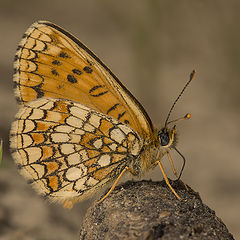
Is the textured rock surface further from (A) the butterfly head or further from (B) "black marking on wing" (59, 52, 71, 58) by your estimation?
(B) "black marking on wing" (59, 52, 71, 58)

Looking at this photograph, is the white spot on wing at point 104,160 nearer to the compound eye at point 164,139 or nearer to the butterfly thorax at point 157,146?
the butterfly thorax at point 157,146

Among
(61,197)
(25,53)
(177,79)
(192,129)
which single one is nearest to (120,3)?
(177,79)

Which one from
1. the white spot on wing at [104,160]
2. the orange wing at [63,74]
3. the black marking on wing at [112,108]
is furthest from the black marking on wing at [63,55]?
the white spot on wing at [104,160]

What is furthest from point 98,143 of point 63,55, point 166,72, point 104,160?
point 166,72

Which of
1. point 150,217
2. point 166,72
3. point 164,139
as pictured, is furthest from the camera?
point 166,72

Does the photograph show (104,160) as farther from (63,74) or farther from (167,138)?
(63,74)

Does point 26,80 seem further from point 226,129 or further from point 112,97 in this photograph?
point 226,129
